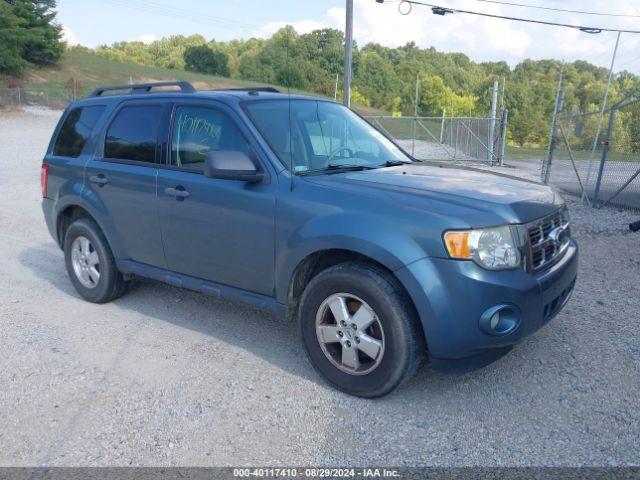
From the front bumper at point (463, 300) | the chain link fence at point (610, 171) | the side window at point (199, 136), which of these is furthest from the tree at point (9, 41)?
the front bumper at point (463, 300)

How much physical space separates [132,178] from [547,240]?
10.8 ft

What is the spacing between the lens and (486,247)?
3.29 metres

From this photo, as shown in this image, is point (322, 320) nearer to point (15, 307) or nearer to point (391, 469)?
point (391, 469)

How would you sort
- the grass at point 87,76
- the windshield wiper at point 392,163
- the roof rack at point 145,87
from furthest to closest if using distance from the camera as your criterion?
1. the grass at point 87,76
2. the roof rack at point 145,87
3. the windshield wiper at point 392,163

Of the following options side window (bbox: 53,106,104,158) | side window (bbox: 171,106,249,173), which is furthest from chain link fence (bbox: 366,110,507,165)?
side window (bbox: 171,106,249,173)

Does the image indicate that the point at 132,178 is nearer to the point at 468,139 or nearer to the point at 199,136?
the point at 199,136

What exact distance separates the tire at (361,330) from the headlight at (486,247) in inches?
17.8

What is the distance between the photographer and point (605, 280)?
609 cm

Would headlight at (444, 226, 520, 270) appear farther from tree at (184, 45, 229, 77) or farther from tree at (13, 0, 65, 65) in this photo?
tree at (184, 45, 229, 77)

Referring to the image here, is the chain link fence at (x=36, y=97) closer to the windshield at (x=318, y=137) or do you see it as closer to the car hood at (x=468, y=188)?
the windshield at (x=318, y=137)

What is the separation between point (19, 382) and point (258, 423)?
1.81 metres

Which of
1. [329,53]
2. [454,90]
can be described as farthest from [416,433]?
[454,90]

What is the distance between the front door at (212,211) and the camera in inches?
159

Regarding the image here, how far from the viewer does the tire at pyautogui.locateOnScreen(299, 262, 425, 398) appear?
3.44 m
